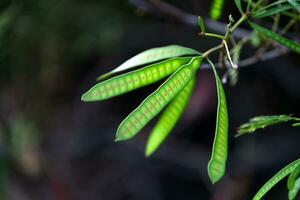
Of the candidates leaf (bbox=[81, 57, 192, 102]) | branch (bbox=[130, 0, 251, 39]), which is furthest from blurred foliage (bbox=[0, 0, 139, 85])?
leaf (bbox=[81, 57, 192, 102])

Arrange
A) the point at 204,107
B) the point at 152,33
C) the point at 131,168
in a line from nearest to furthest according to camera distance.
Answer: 1. the point at 204,107
2. the point at 152,33
3. the point at 131,168

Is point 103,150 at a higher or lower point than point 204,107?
lower

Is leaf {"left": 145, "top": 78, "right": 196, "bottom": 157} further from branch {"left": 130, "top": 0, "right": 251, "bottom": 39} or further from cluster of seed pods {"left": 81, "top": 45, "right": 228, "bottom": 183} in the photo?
Result: branch {"left": 130, "top": 0, "right": 251, "bottom": 39}

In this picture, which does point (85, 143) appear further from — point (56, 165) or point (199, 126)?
point (199, 126)

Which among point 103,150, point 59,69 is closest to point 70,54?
point 59,69

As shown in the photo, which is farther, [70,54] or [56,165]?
[56,165]

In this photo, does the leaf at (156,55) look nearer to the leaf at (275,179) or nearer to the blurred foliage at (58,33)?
the leaf at (275,179)

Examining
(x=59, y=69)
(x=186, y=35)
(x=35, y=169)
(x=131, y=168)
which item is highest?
(x=186, y=35)

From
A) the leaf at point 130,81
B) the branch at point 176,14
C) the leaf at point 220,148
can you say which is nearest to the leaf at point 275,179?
the leaf at point 220,148

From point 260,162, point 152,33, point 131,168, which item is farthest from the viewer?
point 131,168
